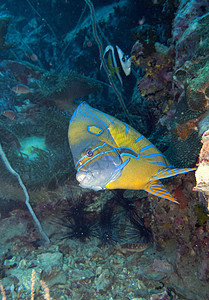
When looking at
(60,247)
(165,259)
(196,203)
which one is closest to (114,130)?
(196,203)

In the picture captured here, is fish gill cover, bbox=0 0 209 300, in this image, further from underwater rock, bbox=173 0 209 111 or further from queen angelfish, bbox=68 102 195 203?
queen angelfish, bbox=68 102 195 203

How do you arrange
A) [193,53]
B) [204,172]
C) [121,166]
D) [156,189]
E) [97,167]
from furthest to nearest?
[193,53]
[156,189]
[121,166]
[97,167]
[204,172]

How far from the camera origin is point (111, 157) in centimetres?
175

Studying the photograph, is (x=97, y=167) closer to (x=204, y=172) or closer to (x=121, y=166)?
(x=121, y=166)

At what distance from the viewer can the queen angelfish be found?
5.52ft

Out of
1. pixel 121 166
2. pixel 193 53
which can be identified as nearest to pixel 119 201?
pixel 121 166

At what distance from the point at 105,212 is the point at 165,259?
1364mm

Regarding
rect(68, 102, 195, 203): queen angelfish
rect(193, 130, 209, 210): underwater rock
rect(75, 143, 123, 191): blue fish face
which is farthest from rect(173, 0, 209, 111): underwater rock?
rect(75, 143, 123, 191): blue fish face

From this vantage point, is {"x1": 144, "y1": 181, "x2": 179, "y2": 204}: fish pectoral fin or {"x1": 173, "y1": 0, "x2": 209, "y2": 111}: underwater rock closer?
{"x1": 144, "y1": 181, "x2": 179, "y2": 204}: fish pectoral fin

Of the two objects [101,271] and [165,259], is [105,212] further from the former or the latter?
[165,259]

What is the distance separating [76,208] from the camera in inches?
153

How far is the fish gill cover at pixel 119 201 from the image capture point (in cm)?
263

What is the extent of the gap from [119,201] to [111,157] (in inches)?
95.0

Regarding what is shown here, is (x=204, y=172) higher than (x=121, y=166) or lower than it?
lower
